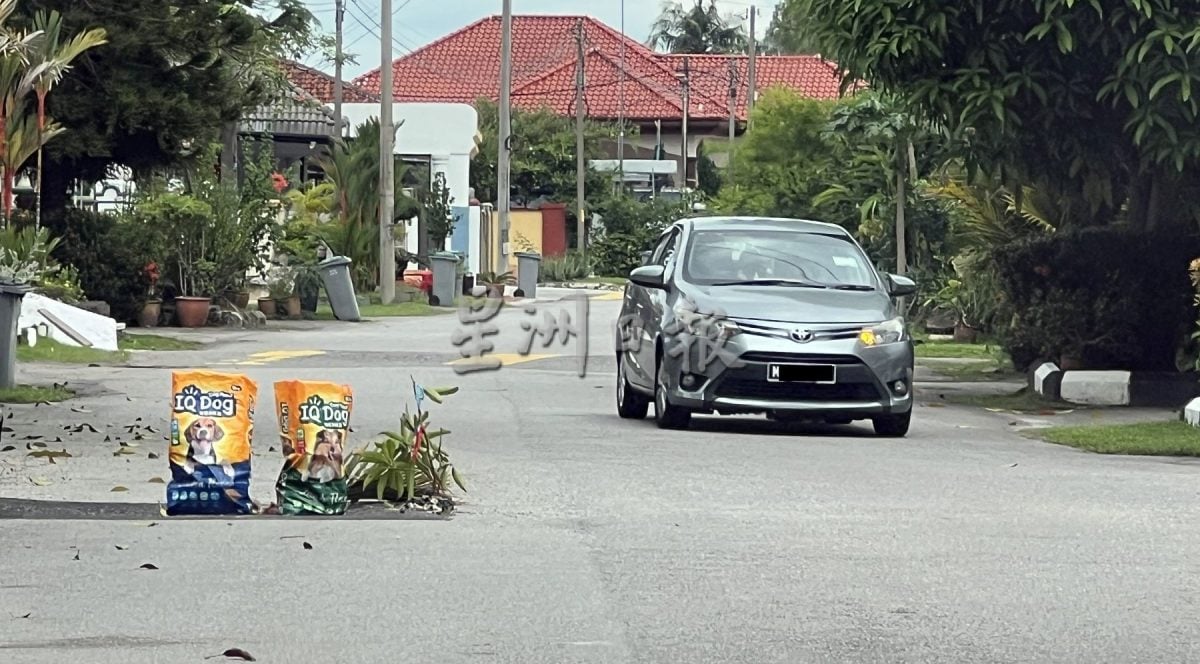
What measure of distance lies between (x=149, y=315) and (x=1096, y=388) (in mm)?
14638

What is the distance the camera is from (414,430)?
10555mm

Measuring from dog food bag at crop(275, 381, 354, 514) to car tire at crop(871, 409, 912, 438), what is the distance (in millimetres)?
5885

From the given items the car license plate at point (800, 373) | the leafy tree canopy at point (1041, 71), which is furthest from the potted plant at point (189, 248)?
the car license plate at point (800, 373)

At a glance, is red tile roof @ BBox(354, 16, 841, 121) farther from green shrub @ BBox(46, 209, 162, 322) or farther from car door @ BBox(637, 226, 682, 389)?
car door @ BBox(637, 226, 682, 389)

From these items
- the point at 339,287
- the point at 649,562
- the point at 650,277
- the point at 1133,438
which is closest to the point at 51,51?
the point at 650,277

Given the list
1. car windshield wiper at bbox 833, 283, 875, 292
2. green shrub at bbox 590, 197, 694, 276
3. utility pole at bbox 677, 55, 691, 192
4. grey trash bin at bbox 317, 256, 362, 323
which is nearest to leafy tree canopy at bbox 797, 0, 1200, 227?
car windshield wiper at bbox 833, 283, 875, 292

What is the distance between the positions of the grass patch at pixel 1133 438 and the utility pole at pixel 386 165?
2218 centimetres

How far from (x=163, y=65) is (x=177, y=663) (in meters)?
19.9

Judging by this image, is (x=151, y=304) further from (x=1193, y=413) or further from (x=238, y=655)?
(x=238, y=655)

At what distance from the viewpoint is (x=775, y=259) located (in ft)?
51.7

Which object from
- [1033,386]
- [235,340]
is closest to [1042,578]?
[1033,386]

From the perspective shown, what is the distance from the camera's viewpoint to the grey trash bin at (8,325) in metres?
16.0

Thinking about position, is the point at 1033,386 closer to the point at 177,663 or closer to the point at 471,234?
the point at 177,663

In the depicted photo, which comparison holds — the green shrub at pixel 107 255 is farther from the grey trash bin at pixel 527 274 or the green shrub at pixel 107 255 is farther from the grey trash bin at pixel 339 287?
the grey trash bin at pixel 527 274
